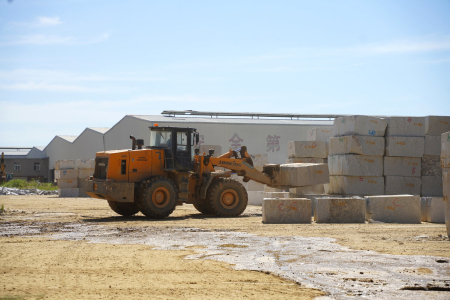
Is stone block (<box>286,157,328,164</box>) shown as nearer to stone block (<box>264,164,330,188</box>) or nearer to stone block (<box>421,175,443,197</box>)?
stone block (<box>264,164,330,188</box>)

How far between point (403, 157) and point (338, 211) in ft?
11.5

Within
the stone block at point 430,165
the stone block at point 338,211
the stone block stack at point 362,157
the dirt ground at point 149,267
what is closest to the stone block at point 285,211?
the stone block at point 338,211

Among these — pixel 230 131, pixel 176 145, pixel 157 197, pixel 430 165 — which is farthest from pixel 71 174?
pixel 430 165

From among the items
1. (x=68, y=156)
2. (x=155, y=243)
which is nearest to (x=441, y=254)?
(x=155, y=243)

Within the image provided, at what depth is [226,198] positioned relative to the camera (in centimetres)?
1518

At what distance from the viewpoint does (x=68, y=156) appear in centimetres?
4772

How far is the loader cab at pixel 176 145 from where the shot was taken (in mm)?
14477

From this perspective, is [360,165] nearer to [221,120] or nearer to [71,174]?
[71,174]

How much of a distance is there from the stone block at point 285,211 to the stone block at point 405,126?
4.16 meters

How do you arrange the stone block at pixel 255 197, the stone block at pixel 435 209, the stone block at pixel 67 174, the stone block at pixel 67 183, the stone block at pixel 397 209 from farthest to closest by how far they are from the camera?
the stone block at pixel 67 183
the stone block at pixel 67 174
the stone block at pixel 255 197
the stone block at pixel 435 209
the stone block at pixel 397 209

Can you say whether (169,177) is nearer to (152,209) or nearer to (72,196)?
(152,209)

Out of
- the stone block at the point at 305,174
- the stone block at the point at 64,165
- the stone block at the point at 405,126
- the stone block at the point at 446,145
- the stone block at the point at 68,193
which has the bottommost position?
the stone block at the point at 68,193

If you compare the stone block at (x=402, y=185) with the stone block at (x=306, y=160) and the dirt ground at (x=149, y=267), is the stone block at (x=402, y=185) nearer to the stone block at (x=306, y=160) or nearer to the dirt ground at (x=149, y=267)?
the stone block at (x=306, y=160)

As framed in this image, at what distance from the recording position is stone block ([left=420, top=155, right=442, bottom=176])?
51.7ft
